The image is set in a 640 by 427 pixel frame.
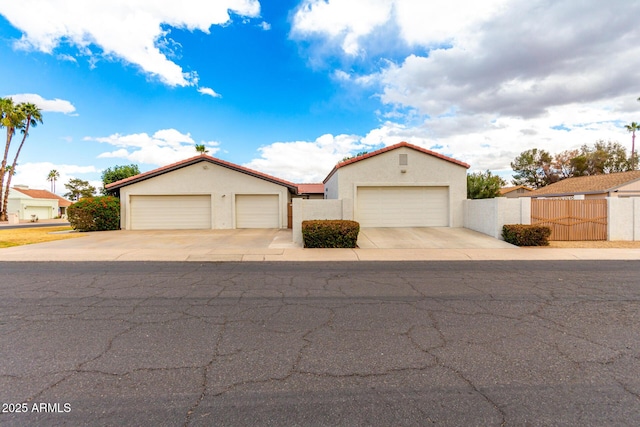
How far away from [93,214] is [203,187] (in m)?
6.23

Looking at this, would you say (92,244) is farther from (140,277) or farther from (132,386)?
(132,386)

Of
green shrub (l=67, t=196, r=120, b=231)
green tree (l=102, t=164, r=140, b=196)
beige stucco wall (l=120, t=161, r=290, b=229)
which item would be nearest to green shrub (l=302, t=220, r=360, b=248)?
beige stucco wall (l=120, t=161, r=290, b=229)

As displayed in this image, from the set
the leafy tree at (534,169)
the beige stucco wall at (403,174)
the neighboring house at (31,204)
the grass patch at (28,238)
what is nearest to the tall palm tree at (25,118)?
the neighboring house at (31,204)

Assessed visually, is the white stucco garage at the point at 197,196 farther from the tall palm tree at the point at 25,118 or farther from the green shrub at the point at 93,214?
the tall palm tree at the point at 25,118

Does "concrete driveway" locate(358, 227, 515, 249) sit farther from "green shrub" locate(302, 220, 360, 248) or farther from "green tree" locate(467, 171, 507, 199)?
"green tree" locate(467, 171, 507, 199)

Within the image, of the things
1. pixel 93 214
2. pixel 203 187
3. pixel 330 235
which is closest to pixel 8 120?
pixel 93 214

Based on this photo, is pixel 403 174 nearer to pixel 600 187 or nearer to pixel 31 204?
pixel 600 187

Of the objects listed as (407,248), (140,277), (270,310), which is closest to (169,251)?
(140,277)

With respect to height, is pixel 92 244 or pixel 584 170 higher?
pixel 584 170

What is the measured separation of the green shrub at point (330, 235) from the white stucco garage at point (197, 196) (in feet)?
27.8

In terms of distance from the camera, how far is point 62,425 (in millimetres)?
2451

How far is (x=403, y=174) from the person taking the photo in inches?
687

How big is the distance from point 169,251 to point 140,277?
4.17 metres

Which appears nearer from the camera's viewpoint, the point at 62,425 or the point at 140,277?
the point at 62,425
